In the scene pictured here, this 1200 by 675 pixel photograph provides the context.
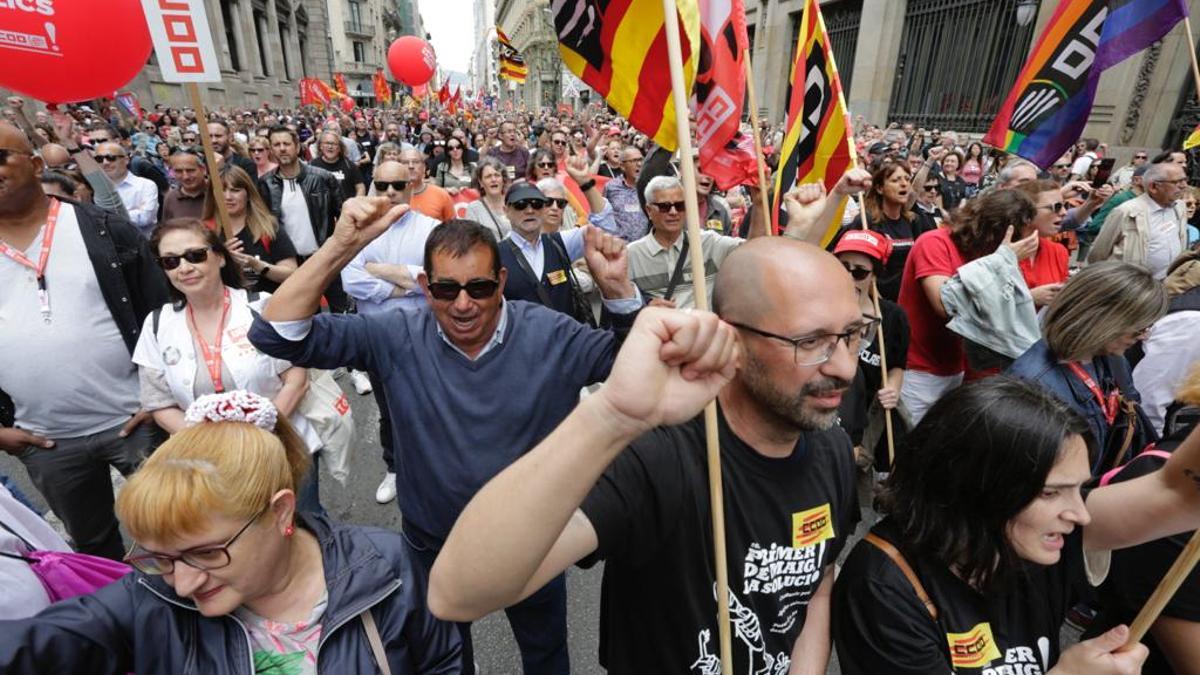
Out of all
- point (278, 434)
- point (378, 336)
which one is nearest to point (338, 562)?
point (278, 434)

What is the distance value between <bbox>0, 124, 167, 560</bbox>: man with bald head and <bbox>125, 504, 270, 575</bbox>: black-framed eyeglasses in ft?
5.34

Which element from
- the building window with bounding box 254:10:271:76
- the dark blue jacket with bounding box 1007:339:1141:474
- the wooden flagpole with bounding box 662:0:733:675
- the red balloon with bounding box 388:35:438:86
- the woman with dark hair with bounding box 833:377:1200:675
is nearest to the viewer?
the wooden flagpole with bounding box 662:0:733:675

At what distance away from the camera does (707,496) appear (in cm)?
134

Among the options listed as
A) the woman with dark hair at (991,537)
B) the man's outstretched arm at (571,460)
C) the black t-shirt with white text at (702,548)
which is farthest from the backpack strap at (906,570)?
the man's outstretched arm at (571,460)

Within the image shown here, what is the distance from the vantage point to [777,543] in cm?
140

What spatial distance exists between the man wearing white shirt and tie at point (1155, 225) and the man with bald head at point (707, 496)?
4928mm

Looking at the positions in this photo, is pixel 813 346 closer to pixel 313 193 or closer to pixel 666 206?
pixel 666 206

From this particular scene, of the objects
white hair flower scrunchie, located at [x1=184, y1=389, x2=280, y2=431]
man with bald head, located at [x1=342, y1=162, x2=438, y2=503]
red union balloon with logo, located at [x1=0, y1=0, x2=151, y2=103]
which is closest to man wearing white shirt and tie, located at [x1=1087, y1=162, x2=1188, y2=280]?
man with bald head, located at [x1=342, y1=162, x2=438, y2=503]

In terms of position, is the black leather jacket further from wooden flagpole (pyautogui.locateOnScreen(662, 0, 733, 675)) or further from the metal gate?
the metal gate

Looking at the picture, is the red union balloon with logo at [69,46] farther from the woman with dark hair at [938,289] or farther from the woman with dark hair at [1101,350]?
the woman with dark hair at [1101,350]

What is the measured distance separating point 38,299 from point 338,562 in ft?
6.38

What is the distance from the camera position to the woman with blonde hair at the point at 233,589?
1305 millimetres

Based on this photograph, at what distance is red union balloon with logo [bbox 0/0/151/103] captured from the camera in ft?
10.7

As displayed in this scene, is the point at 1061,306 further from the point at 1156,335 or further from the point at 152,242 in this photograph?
the point at 152,242
